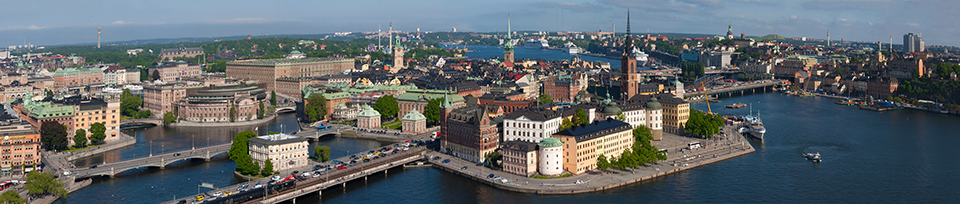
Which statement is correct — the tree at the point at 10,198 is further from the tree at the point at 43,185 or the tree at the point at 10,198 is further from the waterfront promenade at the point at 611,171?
the waterfront promenade at the point at 611,171

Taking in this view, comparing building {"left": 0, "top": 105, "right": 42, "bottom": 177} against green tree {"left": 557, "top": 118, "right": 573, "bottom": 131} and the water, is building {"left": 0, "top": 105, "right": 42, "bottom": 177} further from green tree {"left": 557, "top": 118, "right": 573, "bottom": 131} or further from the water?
green tree {"left": 557, "top": 118, "right": 573, "bottom": 131}

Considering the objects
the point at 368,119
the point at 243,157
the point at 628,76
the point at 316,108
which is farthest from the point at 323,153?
the point at 628,76

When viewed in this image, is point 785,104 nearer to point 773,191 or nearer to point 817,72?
point 817,72

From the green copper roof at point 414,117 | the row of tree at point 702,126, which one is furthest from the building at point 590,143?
the green copper roof at point 414,117

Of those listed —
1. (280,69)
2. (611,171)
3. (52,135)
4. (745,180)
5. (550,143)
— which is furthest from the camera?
(280,69)

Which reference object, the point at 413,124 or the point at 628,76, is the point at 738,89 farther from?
the point at 413,124
